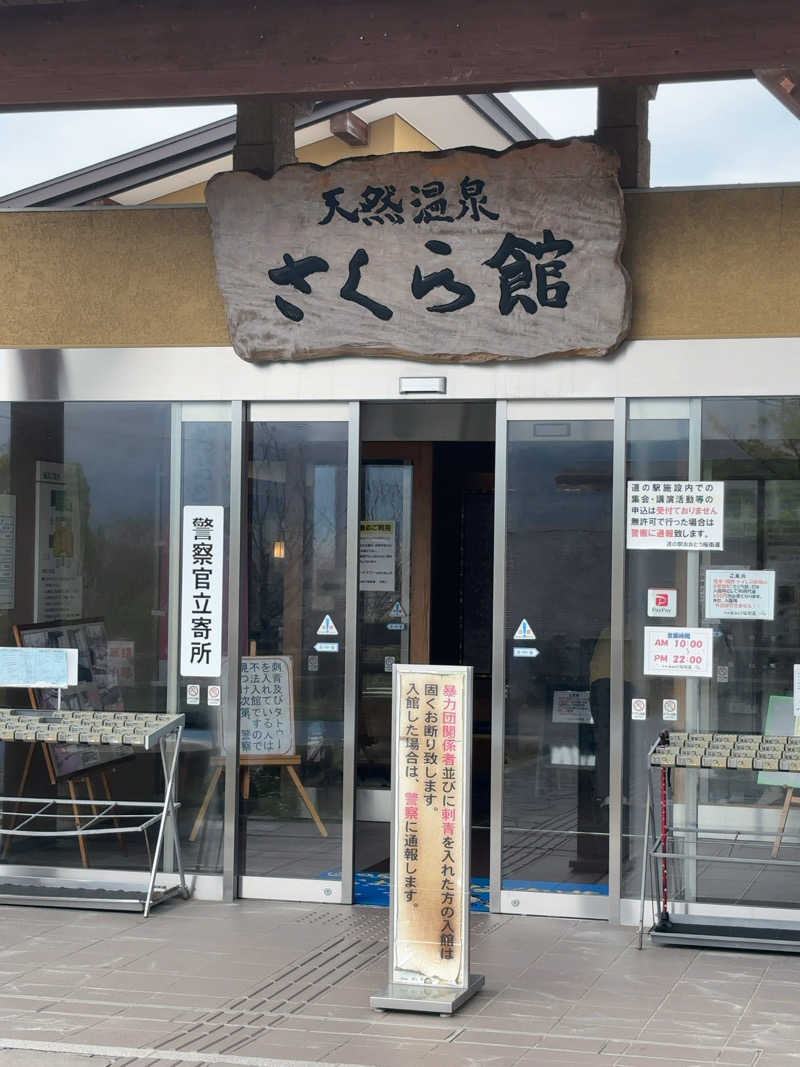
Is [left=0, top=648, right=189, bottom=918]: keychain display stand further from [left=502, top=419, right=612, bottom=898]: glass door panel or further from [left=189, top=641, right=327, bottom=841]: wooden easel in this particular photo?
[left=502, top=419, right=612, bottom=898]: glass door panel

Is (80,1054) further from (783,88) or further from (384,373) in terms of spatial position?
(783,88)

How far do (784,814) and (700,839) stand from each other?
429 millimetres

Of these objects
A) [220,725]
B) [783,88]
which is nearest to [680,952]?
[220,725]

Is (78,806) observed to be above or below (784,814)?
below

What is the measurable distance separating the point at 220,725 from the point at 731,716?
2690 mm

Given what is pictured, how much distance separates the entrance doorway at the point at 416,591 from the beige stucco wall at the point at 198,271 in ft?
4.16

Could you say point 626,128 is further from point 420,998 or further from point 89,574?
point 420,998

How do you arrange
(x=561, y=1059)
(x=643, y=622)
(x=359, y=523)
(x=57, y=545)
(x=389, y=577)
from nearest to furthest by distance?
(x=561, y=1059) < (x=643, y=622) < (x=359, y=523) < (x=57, y=545) < (x=389, y=577)

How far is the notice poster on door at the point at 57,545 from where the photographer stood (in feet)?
25.8

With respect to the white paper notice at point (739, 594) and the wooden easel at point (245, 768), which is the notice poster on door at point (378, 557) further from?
the white paper notice at point (739, 594)

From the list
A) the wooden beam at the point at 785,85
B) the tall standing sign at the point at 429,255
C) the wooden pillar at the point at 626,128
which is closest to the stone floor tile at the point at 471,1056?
the tall standing sign at the point at 429,255

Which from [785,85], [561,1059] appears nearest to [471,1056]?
[561,1059]

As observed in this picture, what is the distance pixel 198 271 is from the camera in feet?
25.2

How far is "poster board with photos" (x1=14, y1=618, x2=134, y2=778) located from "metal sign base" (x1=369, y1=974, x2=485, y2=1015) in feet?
9.10
